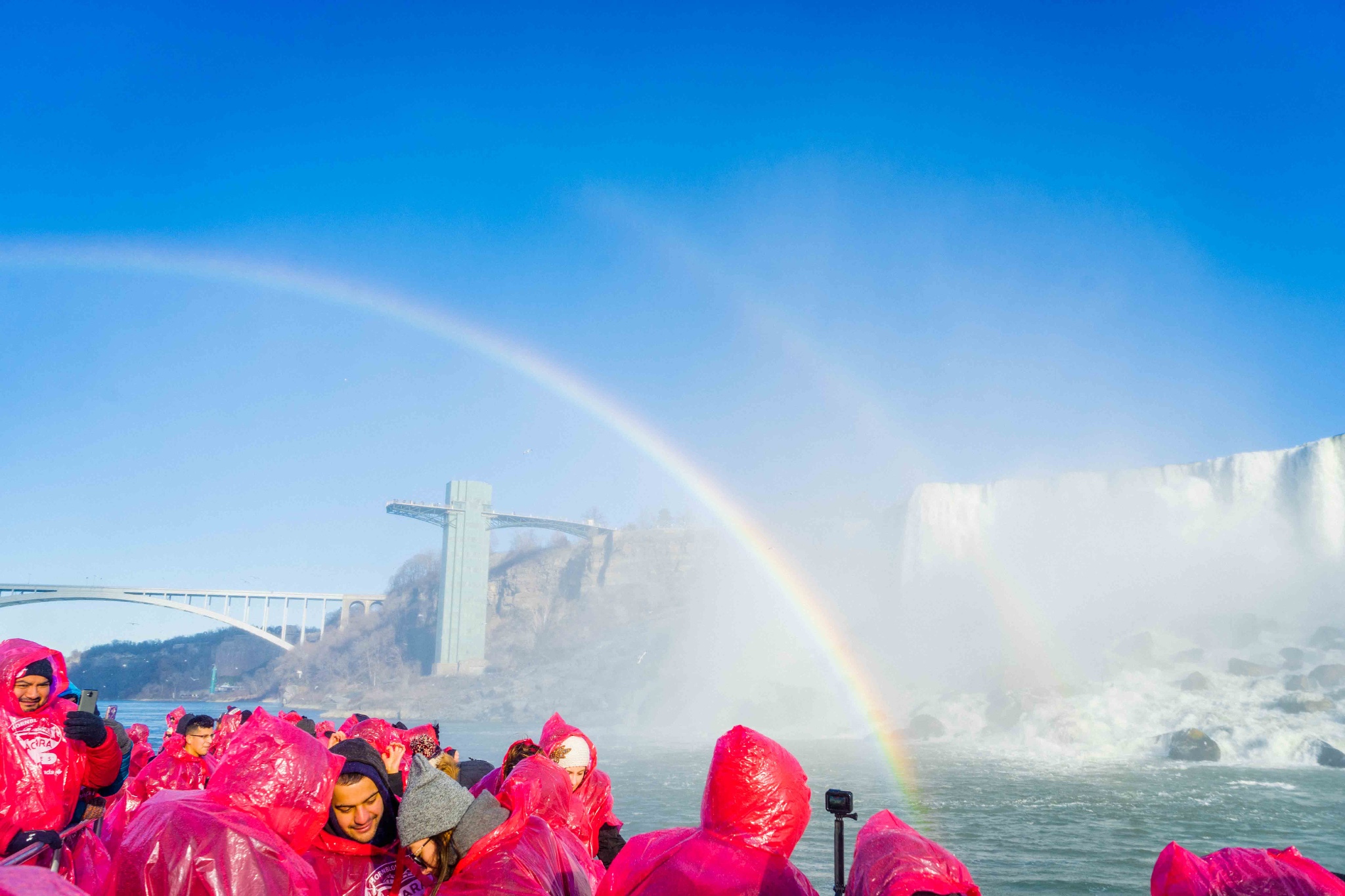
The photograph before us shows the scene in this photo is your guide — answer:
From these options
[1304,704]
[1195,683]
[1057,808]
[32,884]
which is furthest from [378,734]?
[1195,683]

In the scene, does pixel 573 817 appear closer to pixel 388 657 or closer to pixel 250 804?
pixel 250 804

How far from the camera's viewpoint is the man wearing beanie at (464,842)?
6.28 ft

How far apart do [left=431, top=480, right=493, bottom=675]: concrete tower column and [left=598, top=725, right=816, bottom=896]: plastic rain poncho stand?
69.3 meters

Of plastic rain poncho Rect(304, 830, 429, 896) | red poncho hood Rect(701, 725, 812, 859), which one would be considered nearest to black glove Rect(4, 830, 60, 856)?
plastic rain poncho Rect(304, 830, 429, 896)

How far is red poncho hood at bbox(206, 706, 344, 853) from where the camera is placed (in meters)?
1.87

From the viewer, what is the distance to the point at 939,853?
2102 mm

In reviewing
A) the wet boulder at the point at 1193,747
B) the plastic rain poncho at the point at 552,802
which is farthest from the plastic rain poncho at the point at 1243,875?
the wet boulder at the point at 1193,747

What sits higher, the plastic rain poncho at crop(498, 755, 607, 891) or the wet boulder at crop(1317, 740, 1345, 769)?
the plastic rain poncho at crop(498, 755, 607, 891)

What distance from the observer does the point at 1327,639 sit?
96.5ft

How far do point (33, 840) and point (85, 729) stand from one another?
976 millimetres

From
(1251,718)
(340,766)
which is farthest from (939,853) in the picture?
(1251,718)

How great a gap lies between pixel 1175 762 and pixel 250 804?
87.3ft

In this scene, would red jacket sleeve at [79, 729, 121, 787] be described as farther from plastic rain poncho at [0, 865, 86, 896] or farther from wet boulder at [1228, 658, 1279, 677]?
wet boulder at [1228, 658, 1279, 677]

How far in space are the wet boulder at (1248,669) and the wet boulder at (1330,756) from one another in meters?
6.80
